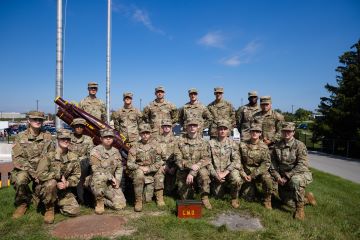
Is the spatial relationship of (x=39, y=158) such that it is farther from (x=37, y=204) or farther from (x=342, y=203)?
(x=342, y=203)

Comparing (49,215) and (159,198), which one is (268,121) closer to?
(159,198)

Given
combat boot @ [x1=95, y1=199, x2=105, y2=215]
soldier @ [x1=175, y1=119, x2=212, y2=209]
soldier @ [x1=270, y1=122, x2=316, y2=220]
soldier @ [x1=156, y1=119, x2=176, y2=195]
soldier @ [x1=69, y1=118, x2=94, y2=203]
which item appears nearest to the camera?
combat boot @ [x1=95, y1=199, x2=105, y2=215]

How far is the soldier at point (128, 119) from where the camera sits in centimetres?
821

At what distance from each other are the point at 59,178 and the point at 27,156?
2.61 ft

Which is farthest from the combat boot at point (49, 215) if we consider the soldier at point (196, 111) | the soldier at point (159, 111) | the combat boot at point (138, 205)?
the soldier at point (196, 111)

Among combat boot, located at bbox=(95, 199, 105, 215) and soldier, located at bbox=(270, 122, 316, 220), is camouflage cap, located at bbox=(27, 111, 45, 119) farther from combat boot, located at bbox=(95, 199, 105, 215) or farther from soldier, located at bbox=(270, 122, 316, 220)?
soldier, located at bbox=(270, 122, 316, 220)

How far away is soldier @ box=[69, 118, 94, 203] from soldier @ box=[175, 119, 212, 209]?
1.92 m

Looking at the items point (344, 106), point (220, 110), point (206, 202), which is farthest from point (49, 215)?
point (344, 106)

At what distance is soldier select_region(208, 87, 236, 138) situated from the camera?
324 inches

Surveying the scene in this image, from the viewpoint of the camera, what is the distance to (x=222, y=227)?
5.03 metres

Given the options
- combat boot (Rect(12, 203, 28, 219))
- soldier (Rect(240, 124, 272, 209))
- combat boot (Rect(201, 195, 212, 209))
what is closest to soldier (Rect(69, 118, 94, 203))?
combat boot (Rect(12, 203, 28, 219))

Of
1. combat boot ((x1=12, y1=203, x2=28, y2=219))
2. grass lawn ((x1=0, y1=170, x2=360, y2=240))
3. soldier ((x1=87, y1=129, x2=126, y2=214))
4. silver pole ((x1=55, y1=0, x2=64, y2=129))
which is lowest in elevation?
grass lawn ((x1=0, y1=170, x2=360, y2=240))

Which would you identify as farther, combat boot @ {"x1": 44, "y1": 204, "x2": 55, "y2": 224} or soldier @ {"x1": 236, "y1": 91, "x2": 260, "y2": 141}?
soldier @ {"x1": 236, "y1": 91, "x2": 260, "y2": 141}

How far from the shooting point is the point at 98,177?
5.85 metres
